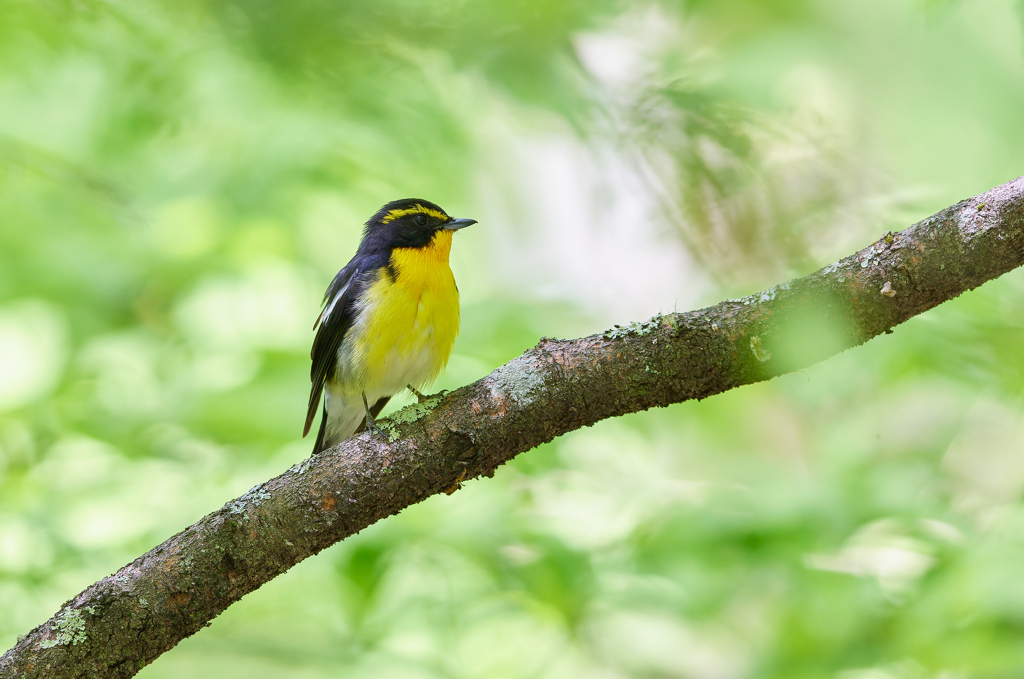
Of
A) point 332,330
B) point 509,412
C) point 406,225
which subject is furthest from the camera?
point 406,225

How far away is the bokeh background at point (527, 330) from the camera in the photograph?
3.58 metres

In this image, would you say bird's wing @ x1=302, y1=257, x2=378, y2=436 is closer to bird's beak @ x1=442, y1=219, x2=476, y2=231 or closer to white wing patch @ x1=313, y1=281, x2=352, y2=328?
white wing patch @ x1=313, y1=281, x2=352, y2=328

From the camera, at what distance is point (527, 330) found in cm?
482

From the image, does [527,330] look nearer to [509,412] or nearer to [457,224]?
[457,224]

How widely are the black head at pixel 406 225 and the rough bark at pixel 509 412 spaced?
1.88 metres

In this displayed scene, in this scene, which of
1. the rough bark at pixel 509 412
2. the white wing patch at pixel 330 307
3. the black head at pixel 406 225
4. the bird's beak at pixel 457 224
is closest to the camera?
the rough bark at pixel 509 412

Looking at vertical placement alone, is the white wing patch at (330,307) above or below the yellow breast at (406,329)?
above

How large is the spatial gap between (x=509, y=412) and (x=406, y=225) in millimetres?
2324

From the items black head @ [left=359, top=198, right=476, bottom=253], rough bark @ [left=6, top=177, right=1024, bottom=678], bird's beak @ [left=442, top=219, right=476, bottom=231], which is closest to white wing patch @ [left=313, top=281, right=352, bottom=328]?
black head @ [left=359, top=198, right=476, bottom=253]

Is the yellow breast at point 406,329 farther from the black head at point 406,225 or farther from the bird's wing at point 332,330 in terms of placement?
the black head at point 406,225

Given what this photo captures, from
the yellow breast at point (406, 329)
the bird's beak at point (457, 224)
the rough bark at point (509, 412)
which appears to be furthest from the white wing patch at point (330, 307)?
the rough bark at point (509, 412)

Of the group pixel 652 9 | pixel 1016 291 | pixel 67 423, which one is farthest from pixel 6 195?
pixel 1016 291

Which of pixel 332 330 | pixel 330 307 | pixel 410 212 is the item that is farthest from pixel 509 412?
pixel 410 212

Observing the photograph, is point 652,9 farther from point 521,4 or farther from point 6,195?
point 6,195
